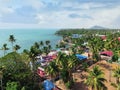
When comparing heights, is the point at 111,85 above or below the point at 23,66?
below

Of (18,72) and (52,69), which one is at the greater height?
(18,72)

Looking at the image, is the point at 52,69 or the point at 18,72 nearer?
the point at 18,72

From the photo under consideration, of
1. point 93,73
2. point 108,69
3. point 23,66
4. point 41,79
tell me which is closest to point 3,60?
point 23,66

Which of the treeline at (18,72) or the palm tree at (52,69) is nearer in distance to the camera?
the treeline at (18,72)

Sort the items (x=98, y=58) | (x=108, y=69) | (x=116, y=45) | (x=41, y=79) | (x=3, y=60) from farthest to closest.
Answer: (x=116, y=45), (x=98, y=58), (x=108, y=69), (x=41, y=79), (x=3, y=60)

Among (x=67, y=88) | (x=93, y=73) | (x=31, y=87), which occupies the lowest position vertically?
(x=67, y=88)

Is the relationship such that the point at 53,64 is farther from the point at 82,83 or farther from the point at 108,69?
the point at 108,69

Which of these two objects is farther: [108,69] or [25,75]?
[108,69]

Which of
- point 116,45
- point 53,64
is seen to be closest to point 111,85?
point 53,64

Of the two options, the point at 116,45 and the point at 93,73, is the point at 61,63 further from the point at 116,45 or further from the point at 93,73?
the point at 116,45

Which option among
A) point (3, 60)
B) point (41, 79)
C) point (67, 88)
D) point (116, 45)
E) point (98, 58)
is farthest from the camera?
point (116, 45)

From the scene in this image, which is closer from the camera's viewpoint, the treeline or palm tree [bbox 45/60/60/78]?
the treeline
